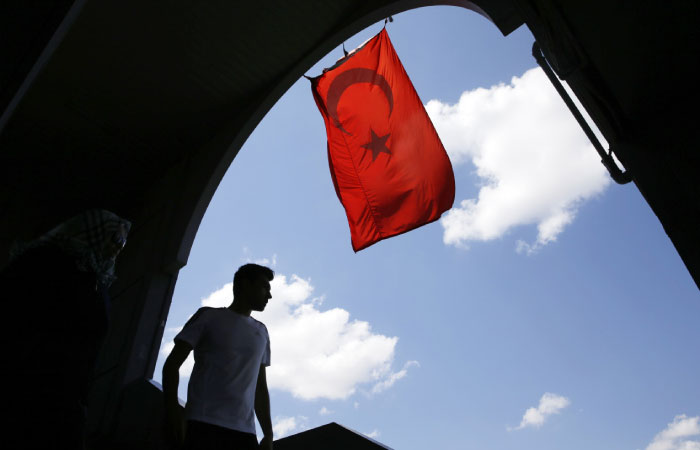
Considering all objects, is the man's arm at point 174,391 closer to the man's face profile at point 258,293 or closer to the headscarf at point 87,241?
the man's face profile at point 258,293

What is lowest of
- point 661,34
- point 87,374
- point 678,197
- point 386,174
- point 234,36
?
point 87,374

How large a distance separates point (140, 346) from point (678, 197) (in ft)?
16.1

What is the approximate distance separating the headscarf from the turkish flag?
8.36ft

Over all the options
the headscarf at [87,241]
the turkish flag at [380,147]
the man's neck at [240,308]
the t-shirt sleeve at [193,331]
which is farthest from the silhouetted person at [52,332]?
the turkish flag at [380,147]

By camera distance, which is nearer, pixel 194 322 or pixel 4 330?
pixel 4 330

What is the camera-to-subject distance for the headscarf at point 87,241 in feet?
4.15

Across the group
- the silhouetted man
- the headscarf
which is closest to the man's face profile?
the silhouetted man

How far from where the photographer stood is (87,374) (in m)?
1.12

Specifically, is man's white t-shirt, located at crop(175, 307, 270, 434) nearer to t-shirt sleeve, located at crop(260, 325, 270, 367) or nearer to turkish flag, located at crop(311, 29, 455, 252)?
t-shirt sleeve, located at crop(260, 325, 270, 367)

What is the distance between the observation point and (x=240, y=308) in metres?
2.11

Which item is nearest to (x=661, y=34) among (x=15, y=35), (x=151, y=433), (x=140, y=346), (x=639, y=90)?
(x=639, y=90)

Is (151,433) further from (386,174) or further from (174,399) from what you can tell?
(386,174)

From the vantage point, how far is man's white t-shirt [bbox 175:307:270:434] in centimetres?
178

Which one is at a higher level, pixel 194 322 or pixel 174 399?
Answer: pixel 194 322
